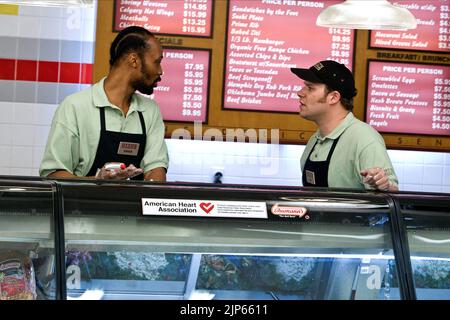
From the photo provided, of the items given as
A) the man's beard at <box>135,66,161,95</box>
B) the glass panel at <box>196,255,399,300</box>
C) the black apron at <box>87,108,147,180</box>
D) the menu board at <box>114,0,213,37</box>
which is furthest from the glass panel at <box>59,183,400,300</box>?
the menu board at <box>114,0,213,37</box>

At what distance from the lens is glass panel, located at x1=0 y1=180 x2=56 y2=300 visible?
2.40m

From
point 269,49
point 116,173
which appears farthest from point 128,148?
point 269,49

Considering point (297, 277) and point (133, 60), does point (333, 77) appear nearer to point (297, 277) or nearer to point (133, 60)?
point (133, 60)

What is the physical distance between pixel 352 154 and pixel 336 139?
177 mm

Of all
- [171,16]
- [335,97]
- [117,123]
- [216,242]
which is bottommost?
[216,242]

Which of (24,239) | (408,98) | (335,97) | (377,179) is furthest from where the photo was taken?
(408,98)

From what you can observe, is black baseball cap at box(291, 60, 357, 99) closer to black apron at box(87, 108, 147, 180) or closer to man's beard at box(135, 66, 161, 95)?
man's beard at box(135, 66, 161, 95)

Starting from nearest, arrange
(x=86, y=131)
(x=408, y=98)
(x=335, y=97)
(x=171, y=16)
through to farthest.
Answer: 1. (x=86, y=131)
2. (x=335, y=97)
3. (x=171, y=16)
4. (x=408, y=98)

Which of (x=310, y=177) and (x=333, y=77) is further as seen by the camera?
(x=333, y=77)

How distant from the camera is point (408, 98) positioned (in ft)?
19.1

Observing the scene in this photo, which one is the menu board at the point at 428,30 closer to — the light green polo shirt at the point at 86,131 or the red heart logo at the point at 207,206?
the light green polo shirt at the point at 86,131

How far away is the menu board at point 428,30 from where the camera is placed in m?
5.81

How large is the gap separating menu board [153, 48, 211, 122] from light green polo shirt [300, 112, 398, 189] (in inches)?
73.6

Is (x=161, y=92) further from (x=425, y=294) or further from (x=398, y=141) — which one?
(x=425, y=294)
